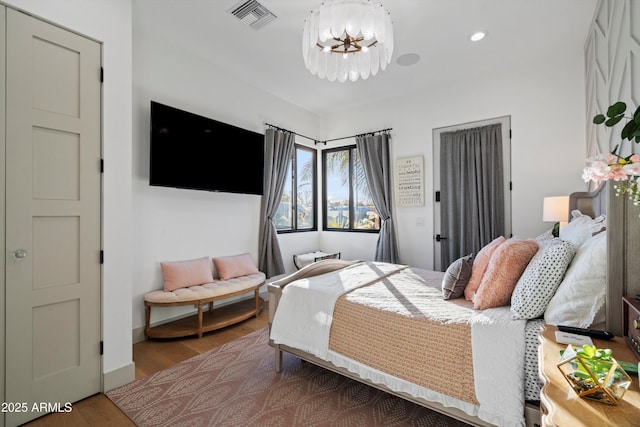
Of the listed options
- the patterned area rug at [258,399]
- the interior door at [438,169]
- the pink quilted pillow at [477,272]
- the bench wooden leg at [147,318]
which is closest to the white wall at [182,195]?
the bench wooden leg at [147,318]

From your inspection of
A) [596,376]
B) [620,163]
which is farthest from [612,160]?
[596,376]

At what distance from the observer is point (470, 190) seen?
3627 millimetres

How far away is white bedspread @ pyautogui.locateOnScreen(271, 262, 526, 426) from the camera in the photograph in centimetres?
130

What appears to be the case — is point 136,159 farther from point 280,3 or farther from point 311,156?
point 311,156

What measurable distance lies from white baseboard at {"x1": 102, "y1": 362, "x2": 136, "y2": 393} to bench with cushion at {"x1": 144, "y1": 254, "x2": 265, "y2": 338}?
0.62 metres

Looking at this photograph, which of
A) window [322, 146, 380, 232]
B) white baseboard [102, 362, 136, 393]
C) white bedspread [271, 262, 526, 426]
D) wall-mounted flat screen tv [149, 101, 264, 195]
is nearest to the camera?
white bedspread [271, 262, 526, 426]

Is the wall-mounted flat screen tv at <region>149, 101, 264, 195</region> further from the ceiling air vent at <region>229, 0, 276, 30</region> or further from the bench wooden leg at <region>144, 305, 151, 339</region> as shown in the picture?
the bench wooden leg at <region>144, 305, 151, 339</region>

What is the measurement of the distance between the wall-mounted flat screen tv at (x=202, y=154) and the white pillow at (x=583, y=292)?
3058 millimetres

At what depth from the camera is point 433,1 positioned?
2.33 metres

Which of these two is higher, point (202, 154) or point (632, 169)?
point (202, 154)

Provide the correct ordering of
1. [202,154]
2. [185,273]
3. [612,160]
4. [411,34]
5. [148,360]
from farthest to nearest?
[202,154] < [185,273] < [411,34] < [148,360] < [612,160]

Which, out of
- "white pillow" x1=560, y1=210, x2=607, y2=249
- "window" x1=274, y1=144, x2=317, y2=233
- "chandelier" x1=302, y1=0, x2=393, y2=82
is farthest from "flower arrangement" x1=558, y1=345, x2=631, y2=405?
"window" x1=274, y1=144, x2=317, y2=233

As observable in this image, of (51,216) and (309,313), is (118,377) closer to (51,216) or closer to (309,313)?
(51,216)

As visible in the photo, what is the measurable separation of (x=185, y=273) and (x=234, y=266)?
571mm
